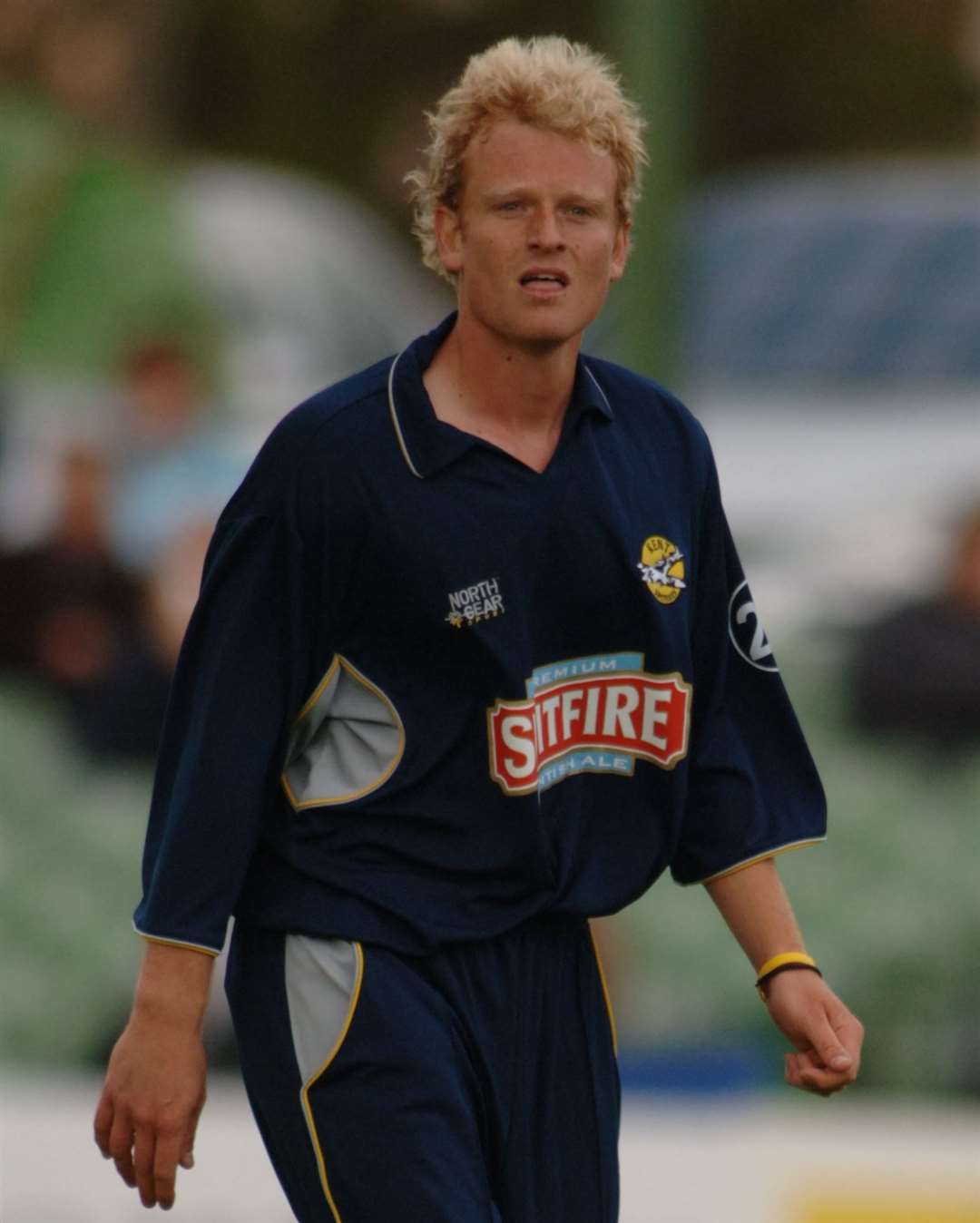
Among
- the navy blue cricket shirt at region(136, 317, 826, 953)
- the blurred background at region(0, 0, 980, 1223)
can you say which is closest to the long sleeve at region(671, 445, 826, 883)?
the navy blue cricket shirt at region(136, 317, 826, 953)

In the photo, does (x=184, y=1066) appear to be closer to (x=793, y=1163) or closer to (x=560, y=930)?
(x=560, y=930)

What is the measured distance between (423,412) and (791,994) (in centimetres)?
86

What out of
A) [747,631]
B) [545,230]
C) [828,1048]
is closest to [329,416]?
[545,230]

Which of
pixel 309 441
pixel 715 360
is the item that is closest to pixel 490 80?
pixel 309 441

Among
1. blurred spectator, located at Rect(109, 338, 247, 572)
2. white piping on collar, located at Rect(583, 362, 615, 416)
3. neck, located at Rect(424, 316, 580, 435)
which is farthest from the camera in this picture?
blurred spectator, located at Rect(109, 338, 247, 572)

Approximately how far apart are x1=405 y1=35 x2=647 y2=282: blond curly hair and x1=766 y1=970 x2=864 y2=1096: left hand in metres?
0.97

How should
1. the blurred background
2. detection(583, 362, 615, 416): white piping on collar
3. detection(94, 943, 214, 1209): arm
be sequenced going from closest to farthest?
1. detection(94, 943, 214, 1209): arm
2. detection(583, 362, 615, 416): white piping on collar
3. the blurred background

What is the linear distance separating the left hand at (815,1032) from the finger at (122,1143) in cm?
80

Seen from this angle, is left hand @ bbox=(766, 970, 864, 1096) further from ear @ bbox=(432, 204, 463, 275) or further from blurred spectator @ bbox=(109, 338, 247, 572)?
blurred spectator @ bbox=(109, 338, 247, 572)

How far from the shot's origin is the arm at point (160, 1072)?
2.74 m

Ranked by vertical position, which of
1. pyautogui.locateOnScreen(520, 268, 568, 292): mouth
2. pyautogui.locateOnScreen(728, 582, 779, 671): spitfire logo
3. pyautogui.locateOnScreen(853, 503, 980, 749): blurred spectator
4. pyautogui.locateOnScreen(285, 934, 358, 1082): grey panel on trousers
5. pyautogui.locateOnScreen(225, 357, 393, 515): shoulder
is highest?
pyautogui.locateOnScreen(853, 503, 980, 749): blurred spectator

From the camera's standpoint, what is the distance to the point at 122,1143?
2.79 metres

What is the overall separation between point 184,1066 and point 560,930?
484 mm

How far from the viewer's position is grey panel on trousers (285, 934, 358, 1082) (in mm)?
2816
